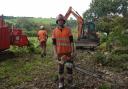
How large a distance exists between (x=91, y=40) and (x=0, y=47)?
1222 cm

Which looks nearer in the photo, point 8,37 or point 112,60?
point 112,60

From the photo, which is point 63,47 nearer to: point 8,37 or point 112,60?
point 112,60

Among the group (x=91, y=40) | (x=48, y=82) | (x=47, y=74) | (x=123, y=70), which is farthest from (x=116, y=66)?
(x=91, y=40)

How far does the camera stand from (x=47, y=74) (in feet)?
47.7

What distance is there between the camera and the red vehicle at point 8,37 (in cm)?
1948

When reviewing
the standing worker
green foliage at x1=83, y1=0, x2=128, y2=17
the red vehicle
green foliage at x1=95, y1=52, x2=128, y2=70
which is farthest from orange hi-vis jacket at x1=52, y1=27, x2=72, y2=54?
green foliage at x1=83, y1=0, x2=128, y2=17

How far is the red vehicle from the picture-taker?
19.5 m

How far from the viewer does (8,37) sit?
20.4 metres

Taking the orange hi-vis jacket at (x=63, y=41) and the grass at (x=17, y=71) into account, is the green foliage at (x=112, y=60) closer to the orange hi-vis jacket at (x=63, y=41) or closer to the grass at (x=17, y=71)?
the grass at (x=17, y=71)

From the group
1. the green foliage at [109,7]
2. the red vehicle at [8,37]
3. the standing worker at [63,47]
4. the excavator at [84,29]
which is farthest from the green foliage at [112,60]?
the green foliage at [109,7]

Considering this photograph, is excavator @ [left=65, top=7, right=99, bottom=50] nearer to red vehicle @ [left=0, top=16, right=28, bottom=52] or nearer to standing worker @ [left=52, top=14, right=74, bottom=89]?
red vehicle @ [left=0, top=16, right=28, bottom=52]

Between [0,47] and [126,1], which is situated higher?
[126,1]

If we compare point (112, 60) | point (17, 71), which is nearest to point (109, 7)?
point (112, 60)

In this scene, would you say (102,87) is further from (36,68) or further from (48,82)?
(36,68)
